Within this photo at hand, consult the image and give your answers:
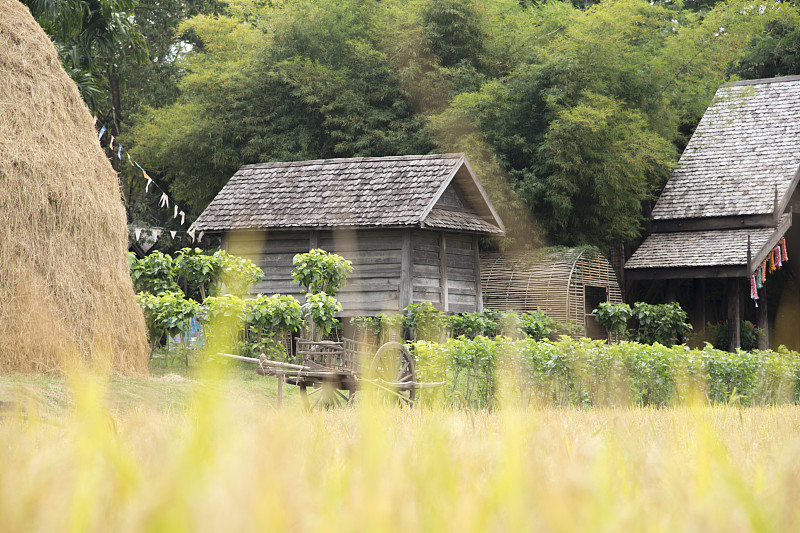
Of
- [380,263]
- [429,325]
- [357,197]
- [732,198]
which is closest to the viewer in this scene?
[429,325]

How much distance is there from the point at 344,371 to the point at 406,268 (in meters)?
7.94

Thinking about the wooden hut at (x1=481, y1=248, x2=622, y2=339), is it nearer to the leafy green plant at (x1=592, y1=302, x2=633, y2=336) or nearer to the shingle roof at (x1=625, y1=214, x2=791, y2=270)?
the leafy green plant at (x1=592, y1=302, x2=633, y2=336)

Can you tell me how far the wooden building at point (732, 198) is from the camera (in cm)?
1844

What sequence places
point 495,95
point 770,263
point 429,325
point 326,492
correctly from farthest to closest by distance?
point 495,95
point 770,263
point 429,325
point 326,492

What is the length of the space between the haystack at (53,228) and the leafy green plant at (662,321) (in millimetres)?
11487

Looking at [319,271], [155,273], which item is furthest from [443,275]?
[155,273]

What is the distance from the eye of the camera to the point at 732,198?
1948cm

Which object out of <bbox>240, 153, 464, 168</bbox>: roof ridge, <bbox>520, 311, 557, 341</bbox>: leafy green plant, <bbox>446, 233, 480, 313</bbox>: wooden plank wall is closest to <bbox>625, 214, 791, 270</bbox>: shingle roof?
<bbox>520, 311, 557, 341</bbox>: leafy green plant

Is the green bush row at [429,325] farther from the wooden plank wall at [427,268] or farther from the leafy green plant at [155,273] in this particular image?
the leafy green plant at [155,273]

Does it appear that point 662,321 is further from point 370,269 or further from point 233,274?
point 233,274

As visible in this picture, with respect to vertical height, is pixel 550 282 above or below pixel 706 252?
below

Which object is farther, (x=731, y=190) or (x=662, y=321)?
(x=731, y=190)

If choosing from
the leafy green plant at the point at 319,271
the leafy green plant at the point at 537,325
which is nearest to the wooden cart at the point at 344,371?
the leafy green plant at the point at 319,271

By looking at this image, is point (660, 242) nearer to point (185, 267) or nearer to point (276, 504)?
point (185, 267)
